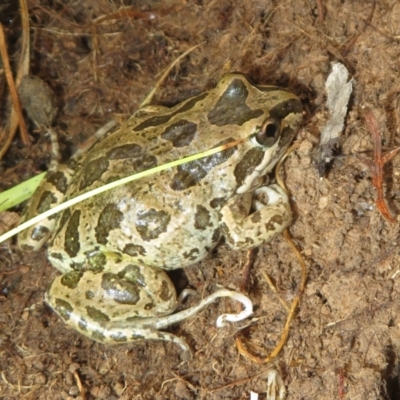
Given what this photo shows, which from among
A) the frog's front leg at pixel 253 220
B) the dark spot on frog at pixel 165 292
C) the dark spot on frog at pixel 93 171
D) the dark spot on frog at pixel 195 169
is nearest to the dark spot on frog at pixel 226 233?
the frog's front leg at pixel 253 220

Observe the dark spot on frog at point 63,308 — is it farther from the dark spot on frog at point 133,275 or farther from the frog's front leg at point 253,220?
the frog's front leg at point 253,220

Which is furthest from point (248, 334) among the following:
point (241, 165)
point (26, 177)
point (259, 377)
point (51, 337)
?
point (26, 177)

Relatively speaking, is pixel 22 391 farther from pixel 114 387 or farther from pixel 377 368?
pixel 377 368

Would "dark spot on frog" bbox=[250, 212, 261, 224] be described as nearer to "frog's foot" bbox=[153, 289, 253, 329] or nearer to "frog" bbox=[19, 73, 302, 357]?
"frog" bbox=[19, 73, 302, 357]

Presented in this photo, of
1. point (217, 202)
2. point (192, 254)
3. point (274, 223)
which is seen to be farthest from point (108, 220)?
point (274, 223)

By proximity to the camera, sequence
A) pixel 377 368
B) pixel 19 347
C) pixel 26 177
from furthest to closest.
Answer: pixel 26 177
pixel 19 347
pixel 377 368

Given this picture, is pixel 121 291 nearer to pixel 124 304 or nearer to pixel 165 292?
pixel 124 304
